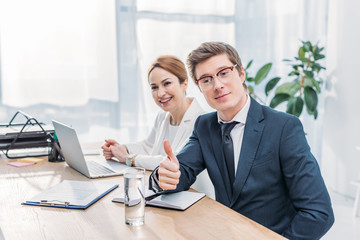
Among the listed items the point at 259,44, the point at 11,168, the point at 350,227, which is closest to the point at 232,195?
the point at 11,168

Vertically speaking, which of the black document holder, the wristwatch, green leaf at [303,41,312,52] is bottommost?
the wristwatch

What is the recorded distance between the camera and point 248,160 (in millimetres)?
1487

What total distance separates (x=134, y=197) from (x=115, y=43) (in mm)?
2875

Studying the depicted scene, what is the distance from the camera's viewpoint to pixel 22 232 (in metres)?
1.15

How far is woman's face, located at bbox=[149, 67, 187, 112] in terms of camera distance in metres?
2.24

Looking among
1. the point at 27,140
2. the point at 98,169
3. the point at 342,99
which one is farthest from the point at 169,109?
the point at 342,99

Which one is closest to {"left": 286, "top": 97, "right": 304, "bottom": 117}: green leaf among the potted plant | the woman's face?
the potted plant

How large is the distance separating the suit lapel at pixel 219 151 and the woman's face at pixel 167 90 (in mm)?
614

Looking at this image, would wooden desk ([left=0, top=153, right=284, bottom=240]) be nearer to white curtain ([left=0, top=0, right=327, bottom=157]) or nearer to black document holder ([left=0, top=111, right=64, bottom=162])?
black document holder ([left=0, top=111, right=64, bottom=162])

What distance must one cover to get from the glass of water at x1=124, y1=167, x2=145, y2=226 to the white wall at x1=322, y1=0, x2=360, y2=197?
2.95 metres

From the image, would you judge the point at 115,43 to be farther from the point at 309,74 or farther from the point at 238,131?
the point at 238,131

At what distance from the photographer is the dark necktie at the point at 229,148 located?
5.10ft

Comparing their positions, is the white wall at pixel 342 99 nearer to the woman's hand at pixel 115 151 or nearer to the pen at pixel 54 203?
the woman's hand at pixel 115 151

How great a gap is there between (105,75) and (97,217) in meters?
2.72
